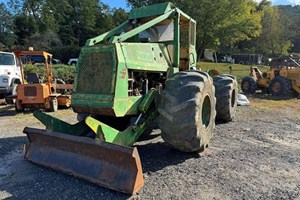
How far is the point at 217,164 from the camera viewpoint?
487cm

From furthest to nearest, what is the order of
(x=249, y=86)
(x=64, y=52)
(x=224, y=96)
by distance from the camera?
(x=64, y=52)
(x=249, y=86)
(x=224, y=96)

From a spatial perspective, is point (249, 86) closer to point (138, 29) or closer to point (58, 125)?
point (138, 29)

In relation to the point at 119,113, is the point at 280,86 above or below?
below

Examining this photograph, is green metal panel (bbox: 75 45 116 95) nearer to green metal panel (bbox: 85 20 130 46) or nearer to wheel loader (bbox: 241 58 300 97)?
green metal panel (bbox: 85 20 130 46)

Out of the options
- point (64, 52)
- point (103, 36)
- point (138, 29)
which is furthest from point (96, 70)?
point (64, 52)

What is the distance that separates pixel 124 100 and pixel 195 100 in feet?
3.55

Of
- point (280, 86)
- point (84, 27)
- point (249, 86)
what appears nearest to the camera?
point (280, 86)

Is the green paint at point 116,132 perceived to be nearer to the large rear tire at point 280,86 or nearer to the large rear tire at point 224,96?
the large rear tire at point 224,96

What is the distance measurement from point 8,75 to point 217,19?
2107cm

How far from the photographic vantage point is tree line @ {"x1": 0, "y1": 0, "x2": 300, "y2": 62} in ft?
101

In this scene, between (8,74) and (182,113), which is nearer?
(182,113)

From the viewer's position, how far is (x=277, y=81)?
16.1m

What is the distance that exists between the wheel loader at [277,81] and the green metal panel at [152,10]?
38.8ft

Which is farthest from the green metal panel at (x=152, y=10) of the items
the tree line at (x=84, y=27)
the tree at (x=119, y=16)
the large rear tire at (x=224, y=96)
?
the tree at (x=119, y=16)
